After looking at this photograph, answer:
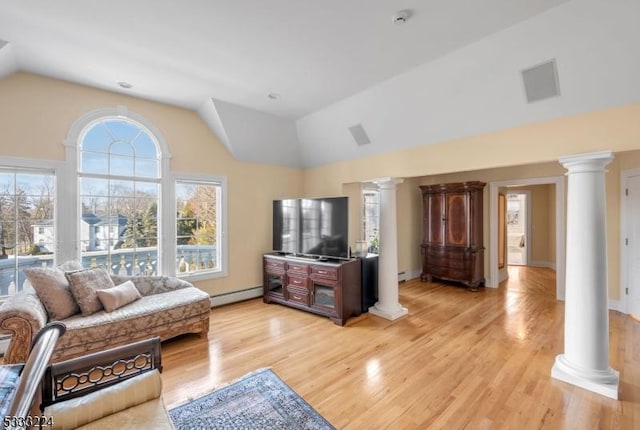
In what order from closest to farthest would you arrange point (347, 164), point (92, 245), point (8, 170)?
point (8, 170)
point (92, 245)
point (347, 164)

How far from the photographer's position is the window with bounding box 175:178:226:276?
162 inches

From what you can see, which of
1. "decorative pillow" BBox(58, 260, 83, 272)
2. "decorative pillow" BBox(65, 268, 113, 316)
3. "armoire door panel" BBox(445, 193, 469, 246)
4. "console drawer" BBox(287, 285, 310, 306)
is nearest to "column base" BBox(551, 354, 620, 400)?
"console drawer" BBox(287, 285, 310, 306)

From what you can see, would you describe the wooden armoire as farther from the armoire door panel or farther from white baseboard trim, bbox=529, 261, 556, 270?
white baseboard trim, bbox=529, 261, 556, 270

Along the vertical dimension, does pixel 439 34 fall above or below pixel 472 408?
above

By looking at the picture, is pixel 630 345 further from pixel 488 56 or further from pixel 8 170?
pixel 8 170

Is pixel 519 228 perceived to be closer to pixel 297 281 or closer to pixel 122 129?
pixel 297 281

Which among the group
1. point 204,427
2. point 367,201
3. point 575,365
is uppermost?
point 367,201

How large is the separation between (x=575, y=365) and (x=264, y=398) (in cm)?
259

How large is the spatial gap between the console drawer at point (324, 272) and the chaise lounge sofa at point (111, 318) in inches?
55.3

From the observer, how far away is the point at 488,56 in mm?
2465

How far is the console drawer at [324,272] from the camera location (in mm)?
3748

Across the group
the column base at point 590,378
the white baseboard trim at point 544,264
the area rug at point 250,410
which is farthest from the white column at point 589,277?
the white baseboard trim at point 544,264

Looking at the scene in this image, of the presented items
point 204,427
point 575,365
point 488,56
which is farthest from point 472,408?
A: point 488,56

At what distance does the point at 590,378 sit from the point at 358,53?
3349 millimetres
